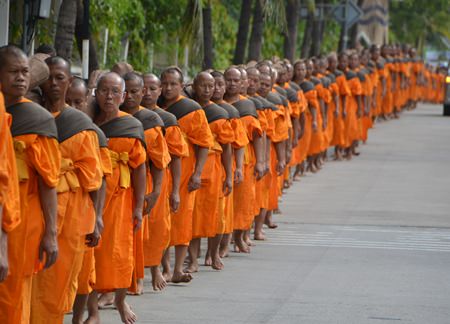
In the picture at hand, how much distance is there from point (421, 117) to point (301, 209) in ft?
80.3

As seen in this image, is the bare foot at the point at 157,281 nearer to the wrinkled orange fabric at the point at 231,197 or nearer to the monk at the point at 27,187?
the wrinkled orange fabric at the point at 231,197

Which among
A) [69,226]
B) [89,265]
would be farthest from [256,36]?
[69,226]

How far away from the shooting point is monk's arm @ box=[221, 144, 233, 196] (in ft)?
45.1

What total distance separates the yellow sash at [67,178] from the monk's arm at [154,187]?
2242mm

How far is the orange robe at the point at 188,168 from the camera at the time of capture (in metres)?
12.7

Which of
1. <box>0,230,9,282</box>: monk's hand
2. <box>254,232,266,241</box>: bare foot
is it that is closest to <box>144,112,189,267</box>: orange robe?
<box>254,232,266,241</box>: bare foot

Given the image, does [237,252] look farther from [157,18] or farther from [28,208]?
[157,18]

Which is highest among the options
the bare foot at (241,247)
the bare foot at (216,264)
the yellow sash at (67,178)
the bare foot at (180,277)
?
the yellow sash at (67,178)

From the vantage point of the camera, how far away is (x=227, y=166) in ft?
45.2

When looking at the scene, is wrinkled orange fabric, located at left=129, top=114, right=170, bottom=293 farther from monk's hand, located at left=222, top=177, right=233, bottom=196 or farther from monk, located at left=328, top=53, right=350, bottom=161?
monk, located at left=328, top=53, right=350, bottom=161

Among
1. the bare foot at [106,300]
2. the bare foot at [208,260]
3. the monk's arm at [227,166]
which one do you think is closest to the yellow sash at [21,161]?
the bare foot at [106,300]

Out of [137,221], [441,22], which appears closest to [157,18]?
[137,221]

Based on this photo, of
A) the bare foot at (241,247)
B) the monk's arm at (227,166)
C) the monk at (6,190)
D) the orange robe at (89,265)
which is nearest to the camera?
the monk at (6,190)

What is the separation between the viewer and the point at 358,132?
2784cm
